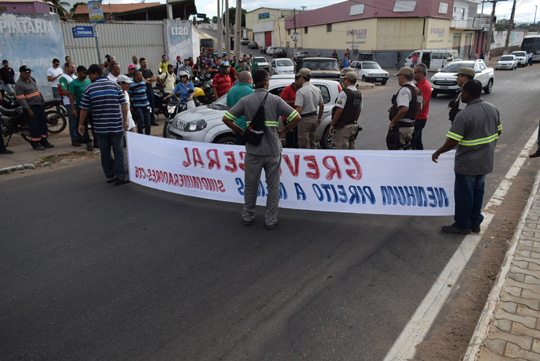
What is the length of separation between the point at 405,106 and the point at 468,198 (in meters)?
2.06

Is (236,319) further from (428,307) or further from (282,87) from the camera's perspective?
(282,87)

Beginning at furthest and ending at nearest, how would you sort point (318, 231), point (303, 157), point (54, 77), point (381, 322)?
point (54, 77) < point (303, 157) < point (318, 231) < point (381, 322)

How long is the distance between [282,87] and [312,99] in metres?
1.58

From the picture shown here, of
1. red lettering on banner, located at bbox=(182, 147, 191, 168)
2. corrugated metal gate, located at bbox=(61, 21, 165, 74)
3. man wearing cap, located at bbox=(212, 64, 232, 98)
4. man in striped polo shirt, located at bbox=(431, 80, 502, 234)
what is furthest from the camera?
corrugated metal gate, located at bbox=(61, 21, 165, 74)

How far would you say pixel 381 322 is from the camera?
10.8ft

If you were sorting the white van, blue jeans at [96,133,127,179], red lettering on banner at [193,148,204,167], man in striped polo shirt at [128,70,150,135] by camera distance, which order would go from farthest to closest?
the white van
man in striped polo shirt at [128,70,150,135]
blue jeans at [96,133,127,179]
red lettering on banner at [193,148,204,167]

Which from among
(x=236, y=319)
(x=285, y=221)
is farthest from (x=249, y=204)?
(x=236, y=319)

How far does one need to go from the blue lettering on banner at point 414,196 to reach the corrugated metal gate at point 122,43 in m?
15.4

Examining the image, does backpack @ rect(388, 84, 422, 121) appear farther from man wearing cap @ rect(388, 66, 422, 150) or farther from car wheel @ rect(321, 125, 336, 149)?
car wheel @ rect(321, 125, 336, 149)

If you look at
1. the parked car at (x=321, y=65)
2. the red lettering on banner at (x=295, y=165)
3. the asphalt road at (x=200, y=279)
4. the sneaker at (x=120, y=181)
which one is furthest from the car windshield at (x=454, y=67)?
A: the sneaker at (x=120, y=181)

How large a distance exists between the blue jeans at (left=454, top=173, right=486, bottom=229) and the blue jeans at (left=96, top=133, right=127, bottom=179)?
519 centimetres

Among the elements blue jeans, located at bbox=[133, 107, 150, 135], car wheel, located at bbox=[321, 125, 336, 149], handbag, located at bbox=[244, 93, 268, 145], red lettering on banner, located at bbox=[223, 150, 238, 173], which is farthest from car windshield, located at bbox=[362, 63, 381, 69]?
handbag, located at bbox=[244, 93, 268, 145]

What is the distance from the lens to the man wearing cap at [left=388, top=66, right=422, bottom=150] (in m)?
6.19

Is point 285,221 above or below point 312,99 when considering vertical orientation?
below
